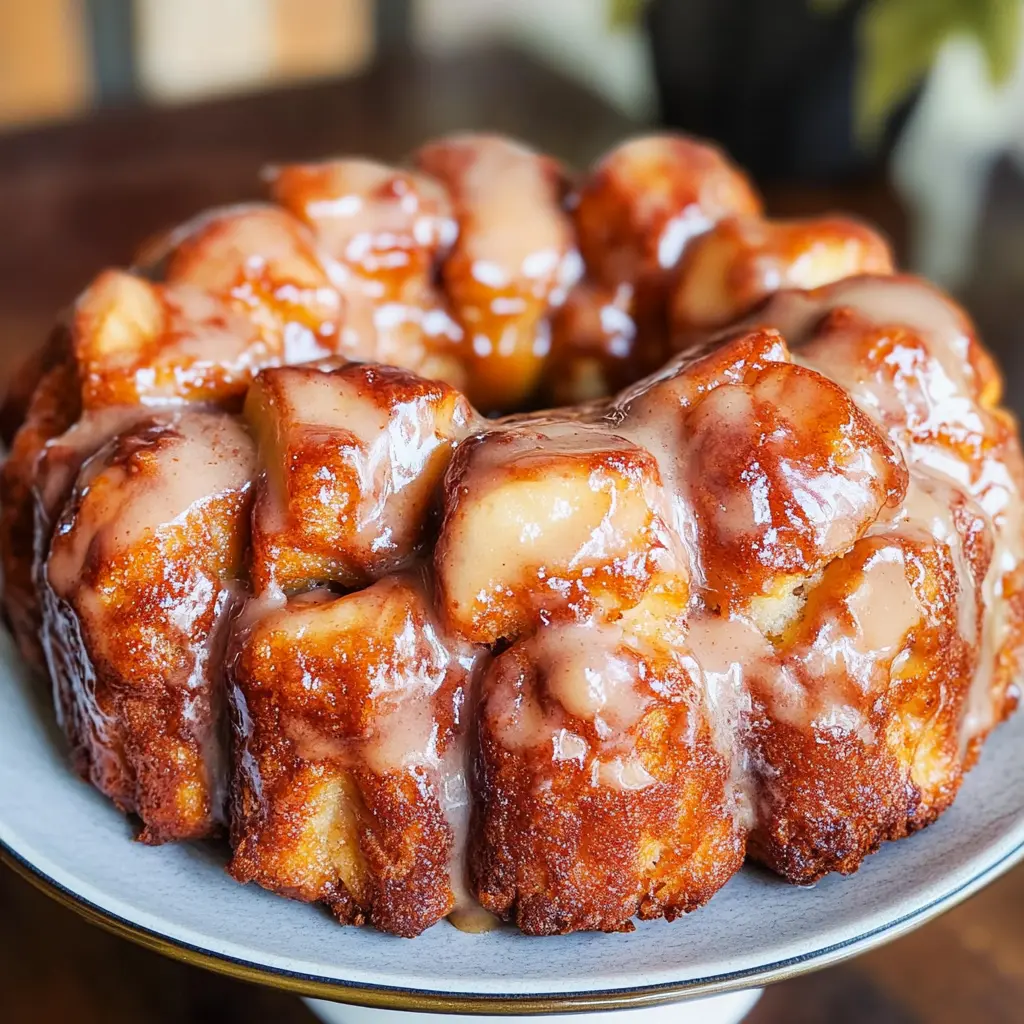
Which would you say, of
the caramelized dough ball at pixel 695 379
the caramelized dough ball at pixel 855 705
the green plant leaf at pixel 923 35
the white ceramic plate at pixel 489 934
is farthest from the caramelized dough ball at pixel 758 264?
the green plant leaf at pixel 923 35

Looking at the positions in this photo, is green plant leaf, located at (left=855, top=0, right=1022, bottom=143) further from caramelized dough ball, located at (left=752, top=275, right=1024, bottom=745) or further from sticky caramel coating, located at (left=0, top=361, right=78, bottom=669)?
sticky caramel coating, located at (left=0, top=361, right=78, bottom=669)

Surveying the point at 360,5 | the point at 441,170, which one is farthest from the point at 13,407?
the point at 360,5

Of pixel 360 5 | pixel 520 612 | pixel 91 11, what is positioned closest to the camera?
pixel 520 612

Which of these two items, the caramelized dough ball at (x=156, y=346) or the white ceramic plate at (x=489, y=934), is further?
the caramelized dough ball at (x=156, y=346)

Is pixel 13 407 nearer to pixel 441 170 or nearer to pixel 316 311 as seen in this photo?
pixel 316 311

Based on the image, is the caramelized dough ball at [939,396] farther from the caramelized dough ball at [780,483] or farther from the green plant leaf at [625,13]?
the green plant leaf at [625,13]

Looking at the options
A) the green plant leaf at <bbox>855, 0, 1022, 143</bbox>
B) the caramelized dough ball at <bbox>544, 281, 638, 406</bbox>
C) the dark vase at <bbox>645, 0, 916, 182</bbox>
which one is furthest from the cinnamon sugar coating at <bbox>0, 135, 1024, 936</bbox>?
the dark vase at <bbox>645, 0, 916, 182</bbox>
